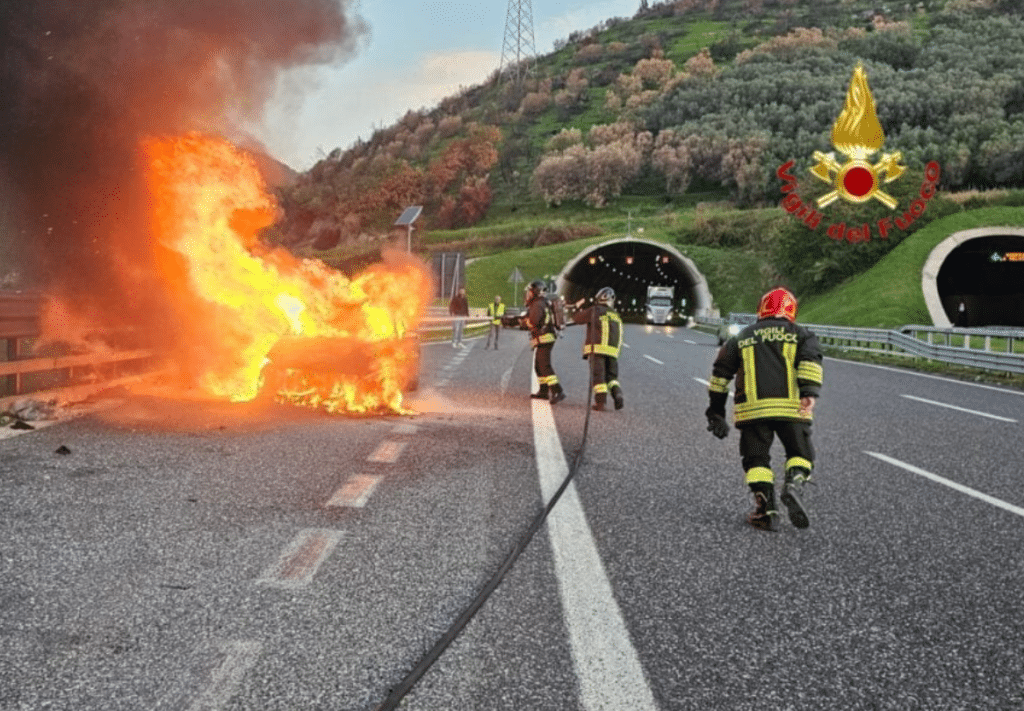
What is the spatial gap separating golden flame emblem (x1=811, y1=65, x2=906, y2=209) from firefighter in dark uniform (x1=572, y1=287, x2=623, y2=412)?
121ft

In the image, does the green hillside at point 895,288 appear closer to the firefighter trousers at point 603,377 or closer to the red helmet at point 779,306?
the firefighter trousers at point 603,377

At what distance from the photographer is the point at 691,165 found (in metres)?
105

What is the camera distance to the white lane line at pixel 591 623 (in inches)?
115

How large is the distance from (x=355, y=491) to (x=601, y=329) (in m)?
6.51

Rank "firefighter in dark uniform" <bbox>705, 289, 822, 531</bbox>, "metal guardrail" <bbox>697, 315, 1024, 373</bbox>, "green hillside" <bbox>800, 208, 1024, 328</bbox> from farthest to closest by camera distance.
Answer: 1. "green hillside" <bbox>800, 208, 1024, 328</bbox>
2. "metal guardrail" <bbox>697, 315, 1024, 373</bbox>
3. "firefighter in dark uniform" <bbox>705, 289, 822, 531</bbox>

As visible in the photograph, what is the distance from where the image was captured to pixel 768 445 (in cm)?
568

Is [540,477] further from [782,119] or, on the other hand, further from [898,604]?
[782,119]

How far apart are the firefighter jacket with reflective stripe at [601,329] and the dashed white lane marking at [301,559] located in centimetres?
720

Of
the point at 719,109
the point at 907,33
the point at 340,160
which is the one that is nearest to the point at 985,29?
the point at 907,33

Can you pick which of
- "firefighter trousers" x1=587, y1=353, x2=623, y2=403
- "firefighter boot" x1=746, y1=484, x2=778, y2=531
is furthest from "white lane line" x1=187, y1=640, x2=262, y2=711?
"firefighter trousers" x1=587, y1=353, x2=623, y2=403

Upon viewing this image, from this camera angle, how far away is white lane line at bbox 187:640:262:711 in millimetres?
2777

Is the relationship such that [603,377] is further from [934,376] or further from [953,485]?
[934,376]

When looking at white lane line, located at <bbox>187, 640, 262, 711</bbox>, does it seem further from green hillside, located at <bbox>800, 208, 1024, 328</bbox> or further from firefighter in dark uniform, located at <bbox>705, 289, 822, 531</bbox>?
green hillside, located at <bbox>800, 208, 1024, 328</bbox>

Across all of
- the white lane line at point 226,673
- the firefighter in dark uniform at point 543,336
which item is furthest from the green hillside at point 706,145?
the white lane line at point 226,673
